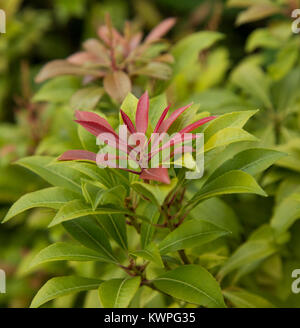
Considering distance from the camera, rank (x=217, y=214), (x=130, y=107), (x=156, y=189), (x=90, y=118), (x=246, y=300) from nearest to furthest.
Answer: (x=156, y=189), (x=90, y=118), (x=130, y=107), (x=246, y=300), (x=217, y=214)

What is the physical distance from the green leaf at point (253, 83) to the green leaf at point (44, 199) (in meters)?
0.91

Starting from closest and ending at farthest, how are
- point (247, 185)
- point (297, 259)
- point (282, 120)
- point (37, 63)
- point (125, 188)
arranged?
point (247, 185) < point (125, 188) < point (297, 259) < point (282, 120) < point (37, 63)

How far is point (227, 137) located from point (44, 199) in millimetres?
415

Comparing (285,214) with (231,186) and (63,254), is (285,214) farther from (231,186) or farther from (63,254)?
(63,254)

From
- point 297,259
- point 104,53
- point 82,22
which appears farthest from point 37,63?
point 297,259

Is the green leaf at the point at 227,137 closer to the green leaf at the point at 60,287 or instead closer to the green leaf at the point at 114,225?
the green leaf at the point at 114,225

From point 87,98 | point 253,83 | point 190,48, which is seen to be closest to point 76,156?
point 87,98

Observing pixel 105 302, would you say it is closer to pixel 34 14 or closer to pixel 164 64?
pixel 164 64

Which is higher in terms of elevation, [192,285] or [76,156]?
[76,156]

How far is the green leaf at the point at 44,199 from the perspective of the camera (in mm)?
1004

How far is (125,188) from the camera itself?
1.06 meters

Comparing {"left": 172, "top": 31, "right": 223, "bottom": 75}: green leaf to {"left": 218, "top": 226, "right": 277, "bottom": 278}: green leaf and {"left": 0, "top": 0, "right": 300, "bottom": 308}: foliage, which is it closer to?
{"left": 0, "top": 0, "right": 300, "bottom": 308}: foliage

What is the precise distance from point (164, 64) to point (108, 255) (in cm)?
61

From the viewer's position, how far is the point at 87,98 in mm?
1365
